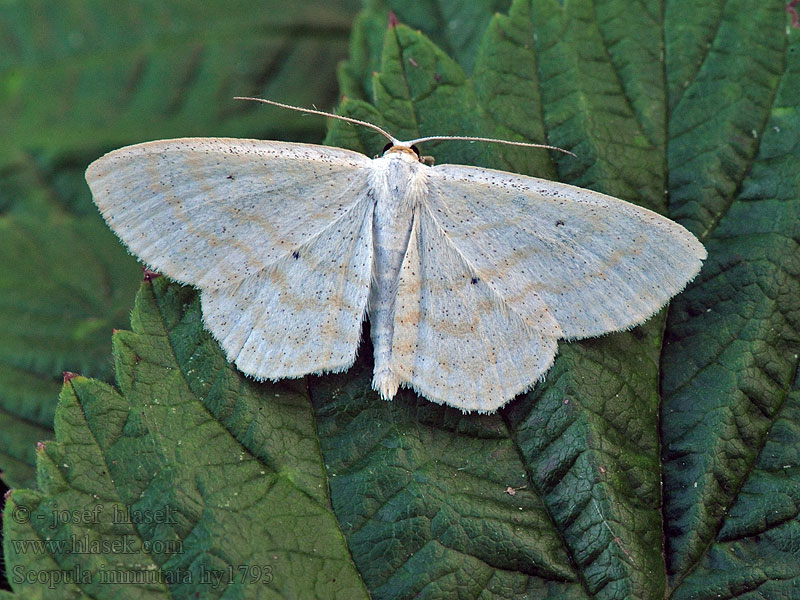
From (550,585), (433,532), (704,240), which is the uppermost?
(704,240)

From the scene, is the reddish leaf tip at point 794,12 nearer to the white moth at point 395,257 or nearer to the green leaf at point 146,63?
the white moth at point 395,257

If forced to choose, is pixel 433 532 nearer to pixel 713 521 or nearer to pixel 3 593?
pixel 713 521

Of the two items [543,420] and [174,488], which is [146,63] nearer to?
[174,488]

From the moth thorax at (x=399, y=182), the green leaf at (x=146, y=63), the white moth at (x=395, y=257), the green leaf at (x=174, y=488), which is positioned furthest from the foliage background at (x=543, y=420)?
the green leaf at (x=146, y=63)

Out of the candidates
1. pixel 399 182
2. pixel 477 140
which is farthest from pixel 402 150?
pixel 477 140

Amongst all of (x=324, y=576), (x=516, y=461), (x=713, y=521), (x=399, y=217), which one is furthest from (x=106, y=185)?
(x=713, y=521)

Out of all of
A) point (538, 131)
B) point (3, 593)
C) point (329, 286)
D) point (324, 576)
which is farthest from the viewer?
point (538, 131)
